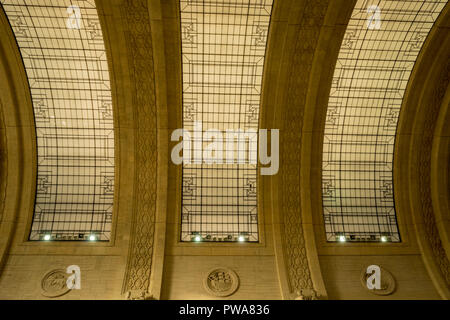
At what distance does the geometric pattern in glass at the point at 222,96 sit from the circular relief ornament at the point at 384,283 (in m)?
4.10

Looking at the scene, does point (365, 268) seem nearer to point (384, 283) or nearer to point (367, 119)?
point (384, 283)

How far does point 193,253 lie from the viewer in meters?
12.6

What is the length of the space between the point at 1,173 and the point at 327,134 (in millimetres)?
12787

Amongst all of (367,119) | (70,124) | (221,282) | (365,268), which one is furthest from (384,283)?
(70,124)

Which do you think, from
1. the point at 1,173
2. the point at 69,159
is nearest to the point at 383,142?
the point at 69,159

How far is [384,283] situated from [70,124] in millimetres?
13152

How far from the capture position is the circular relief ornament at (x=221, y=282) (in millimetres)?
11891

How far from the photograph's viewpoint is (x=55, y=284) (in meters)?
11.7

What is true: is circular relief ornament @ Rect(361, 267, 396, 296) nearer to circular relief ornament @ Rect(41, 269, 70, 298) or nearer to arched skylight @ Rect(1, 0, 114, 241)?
arched skylight @ Rect(1, 0, 114, 241)

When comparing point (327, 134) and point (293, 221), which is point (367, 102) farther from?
point (293, 221)

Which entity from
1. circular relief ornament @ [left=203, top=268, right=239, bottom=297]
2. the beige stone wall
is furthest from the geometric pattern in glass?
the beige stone wall

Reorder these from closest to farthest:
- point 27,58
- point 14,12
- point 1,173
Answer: point 14,12, point 27,58, point 1,173

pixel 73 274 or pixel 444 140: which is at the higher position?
pixel 444 140
